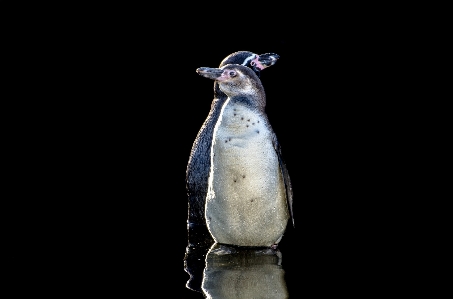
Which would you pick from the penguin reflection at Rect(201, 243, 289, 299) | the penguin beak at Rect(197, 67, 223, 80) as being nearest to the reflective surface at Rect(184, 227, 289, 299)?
the penguin reflection at Rect(201, 243, 289, 299)

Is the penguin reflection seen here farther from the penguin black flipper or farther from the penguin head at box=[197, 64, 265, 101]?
the penguin head at box=[197, 64, 265, 101]

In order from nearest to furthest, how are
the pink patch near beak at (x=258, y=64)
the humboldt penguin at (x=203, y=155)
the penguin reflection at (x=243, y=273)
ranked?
the penguin reflection at (x=243, y=273)
the humboldt penguin at (x=203, y=155)
the pink patch near beak at (x=258, y=64)

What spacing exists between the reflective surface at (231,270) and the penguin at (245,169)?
0.07 metres

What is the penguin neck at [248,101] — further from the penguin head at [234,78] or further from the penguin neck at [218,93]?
the penguin neck at [218,93]

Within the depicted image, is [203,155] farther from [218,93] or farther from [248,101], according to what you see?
[248,101]

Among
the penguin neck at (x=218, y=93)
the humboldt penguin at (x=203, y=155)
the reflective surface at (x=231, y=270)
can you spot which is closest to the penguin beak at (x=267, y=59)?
the humboldt penguin at (x=203, y=155)

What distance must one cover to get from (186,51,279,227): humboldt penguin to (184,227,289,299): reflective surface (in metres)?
0.12

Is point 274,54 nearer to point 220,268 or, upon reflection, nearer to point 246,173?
point 246,173

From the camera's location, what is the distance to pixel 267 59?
14.4 ft

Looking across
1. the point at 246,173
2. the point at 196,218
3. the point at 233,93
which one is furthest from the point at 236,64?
the point at 196,218

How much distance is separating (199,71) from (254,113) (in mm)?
291

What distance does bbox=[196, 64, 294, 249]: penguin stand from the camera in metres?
3.90

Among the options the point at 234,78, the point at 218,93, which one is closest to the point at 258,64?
the point at 218,93

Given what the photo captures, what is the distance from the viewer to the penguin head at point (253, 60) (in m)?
4.29
